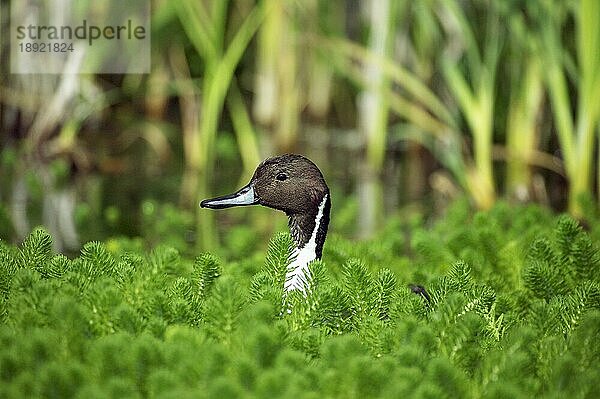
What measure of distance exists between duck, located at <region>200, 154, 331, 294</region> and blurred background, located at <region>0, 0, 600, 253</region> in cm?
144

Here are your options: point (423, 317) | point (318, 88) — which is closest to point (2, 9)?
point (318, 88)

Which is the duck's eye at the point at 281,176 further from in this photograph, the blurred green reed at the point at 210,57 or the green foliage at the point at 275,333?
the blurred green reed at the point at 210,57

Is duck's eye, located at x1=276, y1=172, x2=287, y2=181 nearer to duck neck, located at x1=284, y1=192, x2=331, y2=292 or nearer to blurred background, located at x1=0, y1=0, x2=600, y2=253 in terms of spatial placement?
duck neck, located at x1=284, y1=192, x2=331, y2=292

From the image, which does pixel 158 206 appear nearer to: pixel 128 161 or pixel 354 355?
pixel 128 161

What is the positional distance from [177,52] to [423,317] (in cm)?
858

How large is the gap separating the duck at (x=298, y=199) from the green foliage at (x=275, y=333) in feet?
0.99

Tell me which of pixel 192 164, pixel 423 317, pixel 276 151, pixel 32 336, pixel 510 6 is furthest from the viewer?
pixel 276 151

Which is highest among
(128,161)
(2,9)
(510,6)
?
(510,6)

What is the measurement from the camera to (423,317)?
13.5 feet

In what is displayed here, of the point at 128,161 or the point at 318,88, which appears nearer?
the point at 128,161

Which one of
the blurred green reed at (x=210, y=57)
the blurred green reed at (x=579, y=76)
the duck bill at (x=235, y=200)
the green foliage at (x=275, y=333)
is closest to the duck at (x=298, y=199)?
the duck bill at (x=235, y=200)

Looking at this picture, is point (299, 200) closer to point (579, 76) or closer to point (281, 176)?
point (281, 176)

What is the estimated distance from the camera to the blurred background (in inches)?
314

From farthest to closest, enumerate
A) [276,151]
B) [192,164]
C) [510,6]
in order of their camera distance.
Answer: [276,151] → [192,164] → [510,6]
